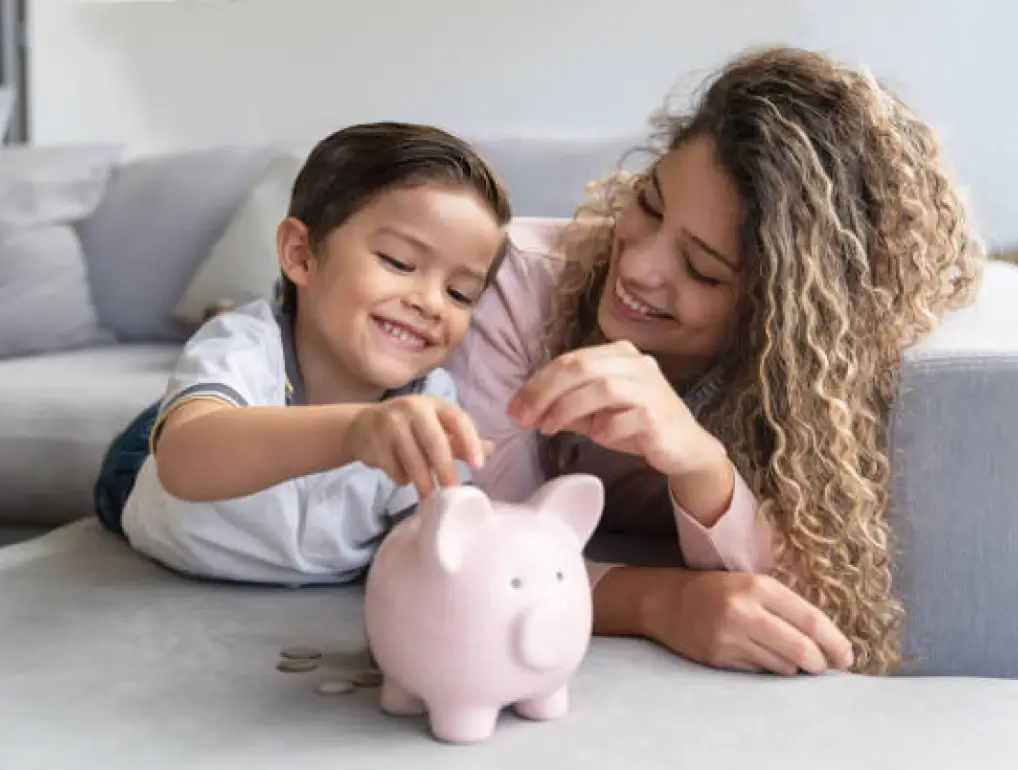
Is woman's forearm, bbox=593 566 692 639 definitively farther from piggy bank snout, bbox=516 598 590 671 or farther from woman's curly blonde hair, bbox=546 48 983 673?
piggy bank snout, bbox=516 598 590 671

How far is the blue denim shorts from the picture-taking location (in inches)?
50.6

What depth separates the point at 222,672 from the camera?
88cm

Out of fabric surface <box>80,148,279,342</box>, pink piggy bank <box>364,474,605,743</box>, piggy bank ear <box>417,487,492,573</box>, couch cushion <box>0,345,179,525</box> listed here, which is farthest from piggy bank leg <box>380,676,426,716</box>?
fabric surface <box>80,148,279,342</box>

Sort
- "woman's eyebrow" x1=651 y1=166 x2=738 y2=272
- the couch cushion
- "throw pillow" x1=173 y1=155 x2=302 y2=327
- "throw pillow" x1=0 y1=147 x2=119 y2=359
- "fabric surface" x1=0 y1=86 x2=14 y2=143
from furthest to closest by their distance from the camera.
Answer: "fabric surface" x1=0 y1=86 x2=14 y2=143 → "throw pillow" x1=0 y1=147 x2=119 y2=359 → "throw pillow" x1=173 y1=155 x2=302 y2=327 → the couch cushion → "woman's eyebrow" x1=651 y1=166 x2=738 y2=272

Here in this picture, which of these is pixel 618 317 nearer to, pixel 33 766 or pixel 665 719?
pixel 665 719

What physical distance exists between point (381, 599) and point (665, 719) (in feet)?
0.68

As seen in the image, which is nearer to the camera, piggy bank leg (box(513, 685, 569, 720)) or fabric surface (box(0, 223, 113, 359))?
piggy bank leg (box(513, 685, 569, 720))

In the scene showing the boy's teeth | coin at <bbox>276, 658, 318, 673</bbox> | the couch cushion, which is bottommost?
the couch cushion

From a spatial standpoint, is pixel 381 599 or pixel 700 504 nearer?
pixel 381 599

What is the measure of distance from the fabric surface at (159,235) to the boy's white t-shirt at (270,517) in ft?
3.63

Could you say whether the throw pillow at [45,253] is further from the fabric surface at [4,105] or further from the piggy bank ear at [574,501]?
the piggy bank ear at [574,501]

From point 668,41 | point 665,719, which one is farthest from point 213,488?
point 668,41

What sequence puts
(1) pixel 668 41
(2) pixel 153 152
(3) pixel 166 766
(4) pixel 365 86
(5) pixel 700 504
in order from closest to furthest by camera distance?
1. (3) pixel 166 766
2. (5) pixel 700 504
3. (1) pixel 668 41
4. (4) pixel 365 86
5. (2) pixel 153 152

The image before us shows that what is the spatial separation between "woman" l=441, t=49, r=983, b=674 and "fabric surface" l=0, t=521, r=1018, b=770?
71 millimetres
